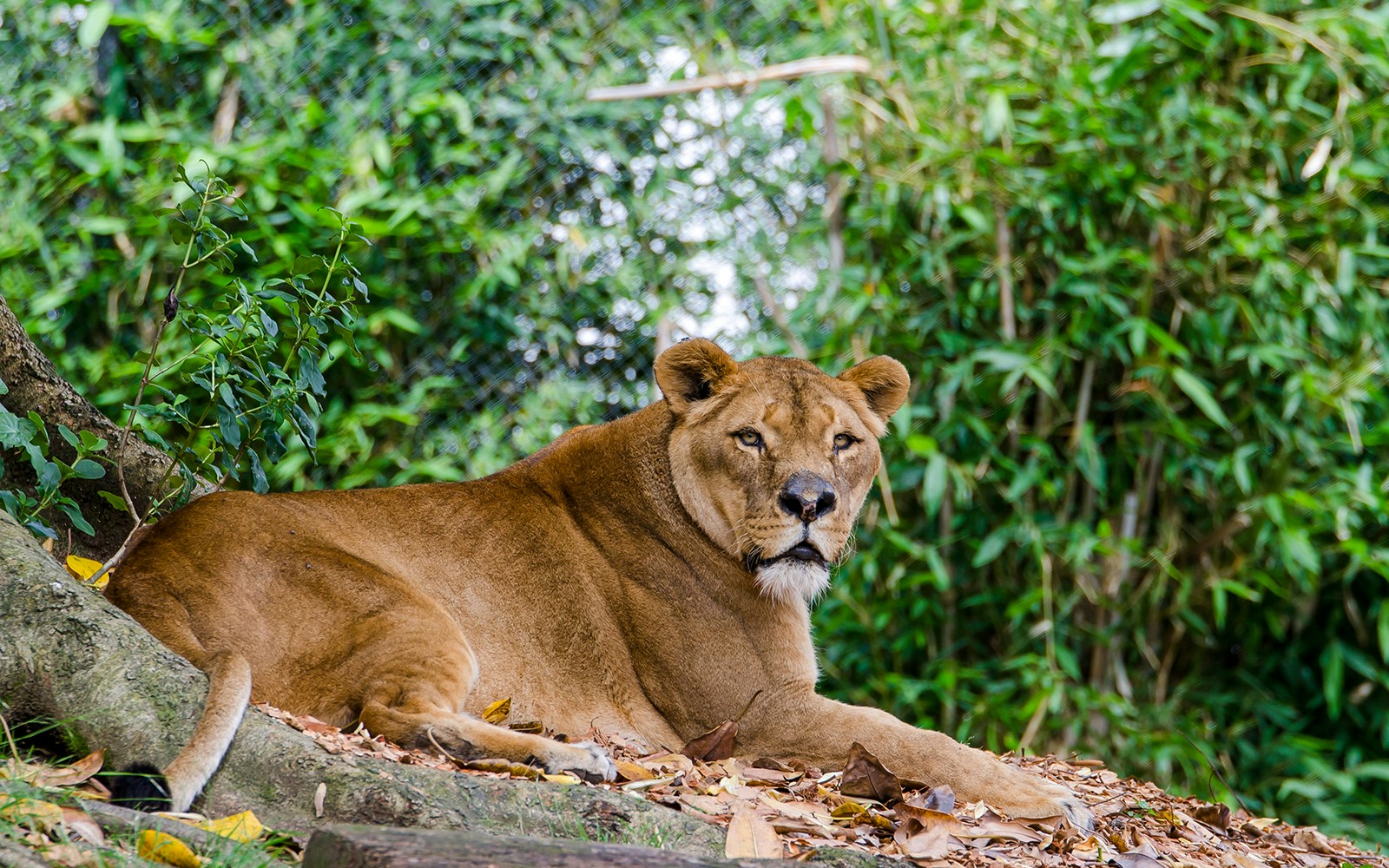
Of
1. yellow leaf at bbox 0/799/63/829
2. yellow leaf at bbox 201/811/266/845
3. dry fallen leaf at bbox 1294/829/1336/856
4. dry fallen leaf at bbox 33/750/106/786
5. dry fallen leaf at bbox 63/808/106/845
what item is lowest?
dry fallen leaf at bbox 1294/829/1336/856

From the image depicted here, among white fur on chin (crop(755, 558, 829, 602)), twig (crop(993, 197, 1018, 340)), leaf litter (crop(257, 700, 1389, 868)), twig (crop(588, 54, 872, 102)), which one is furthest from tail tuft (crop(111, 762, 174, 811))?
twig (crop(588, 54, 872, 102))

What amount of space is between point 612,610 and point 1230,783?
12.7ft

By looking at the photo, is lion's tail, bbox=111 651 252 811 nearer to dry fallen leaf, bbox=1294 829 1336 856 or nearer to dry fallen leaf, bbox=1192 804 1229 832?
dry fallen leaf, bbox=1192 804 1229 832

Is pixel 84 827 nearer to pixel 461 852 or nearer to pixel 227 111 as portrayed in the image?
pixel 461 852

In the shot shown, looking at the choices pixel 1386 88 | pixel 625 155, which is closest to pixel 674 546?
pixel 625 155

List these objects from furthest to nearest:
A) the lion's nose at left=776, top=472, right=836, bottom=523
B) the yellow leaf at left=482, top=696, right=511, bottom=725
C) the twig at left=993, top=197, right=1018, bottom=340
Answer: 1. the twig at left=993, top=197, right=1018, bottom=340
2. the lion's nose at left=776, top=472, right=836, bottom=523
3. the yellow leaf at left=482, top=696, right=511, bottom=725

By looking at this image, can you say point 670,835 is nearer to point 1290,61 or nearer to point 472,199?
point 472,199

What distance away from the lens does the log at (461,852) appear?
1871mm

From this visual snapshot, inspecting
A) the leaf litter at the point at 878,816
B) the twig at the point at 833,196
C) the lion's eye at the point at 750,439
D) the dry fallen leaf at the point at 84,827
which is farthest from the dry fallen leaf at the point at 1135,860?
the twig at the point at 833,196

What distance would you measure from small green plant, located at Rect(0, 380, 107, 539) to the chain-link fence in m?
3.01

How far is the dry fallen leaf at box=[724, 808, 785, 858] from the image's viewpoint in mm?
2553

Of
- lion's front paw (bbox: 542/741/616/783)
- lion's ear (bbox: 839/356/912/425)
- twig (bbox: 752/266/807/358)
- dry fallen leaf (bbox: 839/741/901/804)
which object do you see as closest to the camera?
lion's front paw (bbox: 542/741/616/783)

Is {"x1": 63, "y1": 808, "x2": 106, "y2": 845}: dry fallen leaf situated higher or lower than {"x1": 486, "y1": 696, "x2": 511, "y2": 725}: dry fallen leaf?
higher

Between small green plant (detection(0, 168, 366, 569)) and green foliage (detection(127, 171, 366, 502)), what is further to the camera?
green foliage (detection(127, 171, 366, 502))
